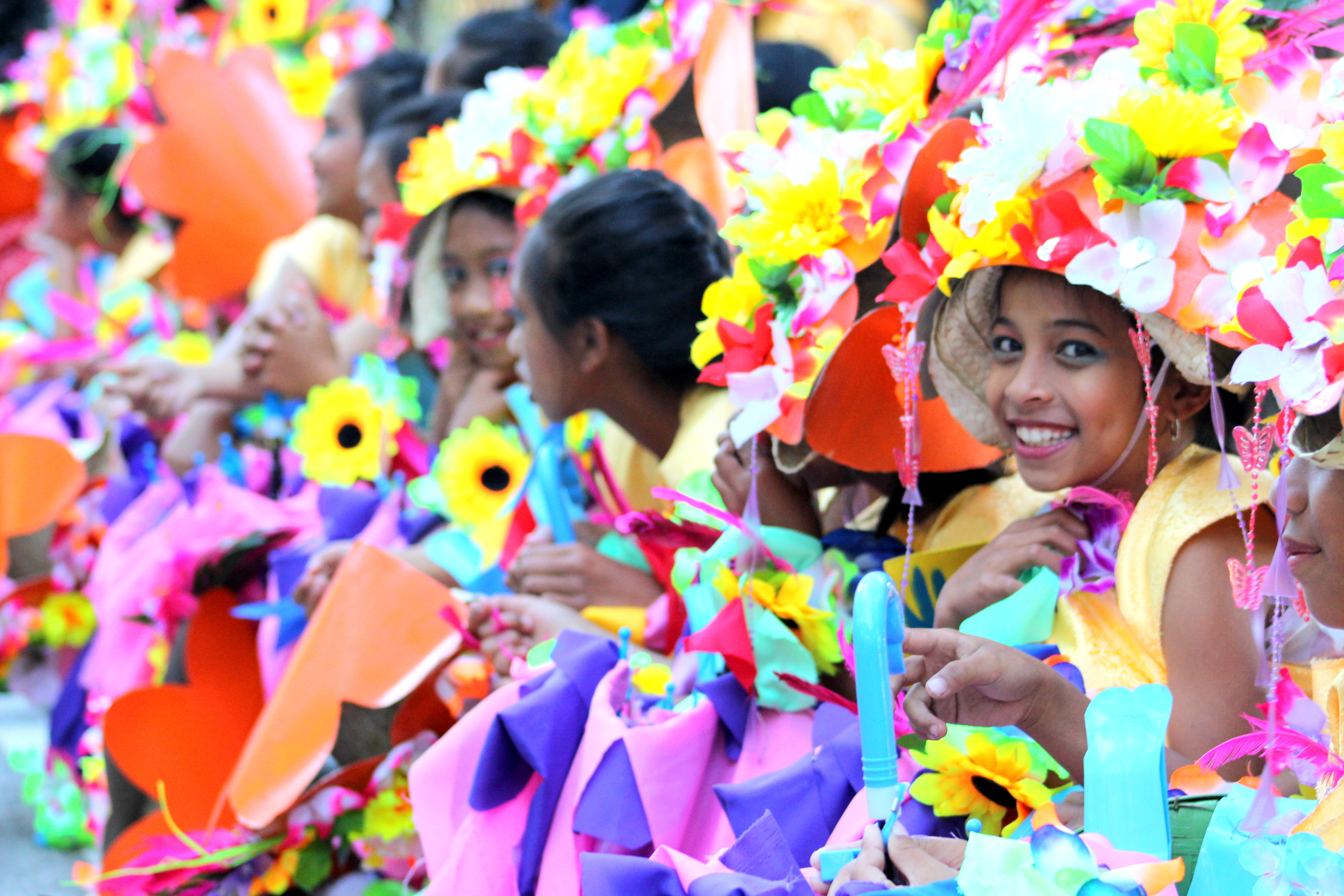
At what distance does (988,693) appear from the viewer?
43.1 inches

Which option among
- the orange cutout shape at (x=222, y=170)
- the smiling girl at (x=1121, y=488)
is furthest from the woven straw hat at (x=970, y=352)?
the orange cutout shape at (x=222, y=170)

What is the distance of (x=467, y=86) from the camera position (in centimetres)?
302

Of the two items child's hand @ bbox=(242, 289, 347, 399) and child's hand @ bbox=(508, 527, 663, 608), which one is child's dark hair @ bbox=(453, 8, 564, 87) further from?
child's hand @ bbox=(508, 527, 663, 608)

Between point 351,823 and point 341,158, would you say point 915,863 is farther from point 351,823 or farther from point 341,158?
point 341,158

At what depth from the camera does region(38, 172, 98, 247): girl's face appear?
407 centimetres

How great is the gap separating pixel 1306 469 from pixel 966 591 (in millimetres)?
373

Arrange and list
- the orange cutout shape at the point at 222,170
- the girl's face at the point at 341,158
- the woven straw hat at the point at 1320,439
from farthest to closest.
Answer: the orange cutout shape at the point at 222,170 → the girl's face at the point at 341,158 → the woven straw hat at the point at 1320,439

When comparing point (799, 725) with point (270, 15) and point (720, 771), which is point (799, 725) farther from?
point (270, 15)

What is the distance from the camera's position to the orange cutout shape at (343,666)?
6.18ft

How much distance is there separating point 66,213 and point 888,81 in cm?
327

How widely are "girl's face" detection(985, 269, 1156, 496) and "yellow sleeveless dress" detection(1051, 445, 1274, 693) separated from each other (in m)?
0.05

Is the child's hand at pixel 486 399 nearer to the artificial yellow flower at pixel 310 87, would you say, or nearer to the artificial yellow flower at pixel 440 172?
the artificial yellow flower at pixel 440 172

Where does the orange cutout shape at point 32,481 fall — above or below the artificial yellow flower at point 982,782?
below

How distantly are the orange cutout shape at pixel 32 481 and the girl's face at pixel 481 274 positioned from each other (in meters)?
0.89
